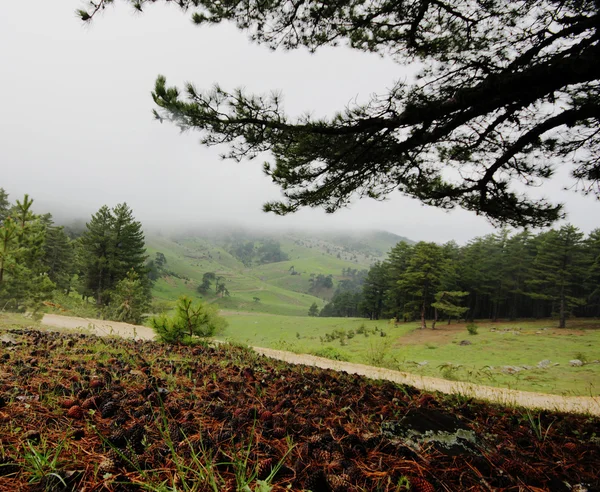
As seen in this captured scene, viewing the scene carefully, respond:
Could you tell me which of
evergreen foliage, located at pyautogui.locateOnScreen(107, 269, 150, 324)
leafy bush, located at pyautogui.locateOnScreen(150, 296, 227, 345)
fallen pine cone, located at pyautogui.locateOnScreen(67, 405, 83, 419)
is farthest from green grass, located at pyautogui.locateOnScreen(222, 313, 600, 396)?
evergreen foliage, located at pyautogui.locateOnScreen(107, 269, 150, 324)

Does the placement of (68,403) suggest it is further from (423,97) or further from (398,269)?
(398,269)

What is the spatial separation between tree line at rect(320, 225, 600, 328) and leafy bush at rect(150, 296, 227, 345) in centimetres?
2403

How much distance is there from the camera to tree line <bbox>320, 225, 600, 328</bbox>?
2506 centimetres

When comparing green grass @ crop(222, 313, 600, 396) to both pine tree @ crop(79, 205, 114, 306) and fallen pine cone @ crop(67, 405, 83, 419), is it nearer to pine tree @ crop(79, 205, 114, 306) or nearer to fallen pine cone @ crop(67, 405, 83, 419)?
fallen pine cone @ crop(67, 405, 83, 419)

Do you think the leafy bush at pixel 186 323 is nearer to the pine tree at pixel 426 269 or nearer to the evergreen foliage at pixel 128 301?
the evergreen foliage at pixel 128 301

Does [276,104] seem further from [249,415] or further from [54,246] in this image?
[54,246]

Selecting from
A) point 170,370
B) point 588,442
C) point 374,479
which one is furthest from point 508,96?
point 170,370

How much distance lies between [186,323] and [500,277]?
36.5m

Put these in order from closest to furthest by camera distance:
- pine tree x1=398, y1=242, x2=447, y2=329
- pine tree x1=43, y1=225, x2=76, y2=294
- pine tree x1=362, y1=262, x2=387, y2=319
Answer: pine tree x1=398, y1=242, x2=447, y2=329 < pine tree x1=43, y1=225, x2=76, y2=294 < pine tree x1=362, y1=262, x2=387, y2=319

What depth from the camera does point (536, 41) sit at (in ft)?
10.5

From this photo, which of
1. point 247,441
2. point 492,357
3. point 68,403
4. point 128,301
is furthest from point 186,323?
point 492,357

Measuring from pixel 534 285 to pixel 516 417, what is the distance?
36923 mm

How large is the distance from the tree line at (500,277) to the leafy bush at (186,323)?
24034mm

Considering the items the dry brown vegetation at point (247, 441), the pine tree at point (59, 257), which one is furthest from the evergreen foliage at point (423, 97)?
the pine tree at point (59, 257)
